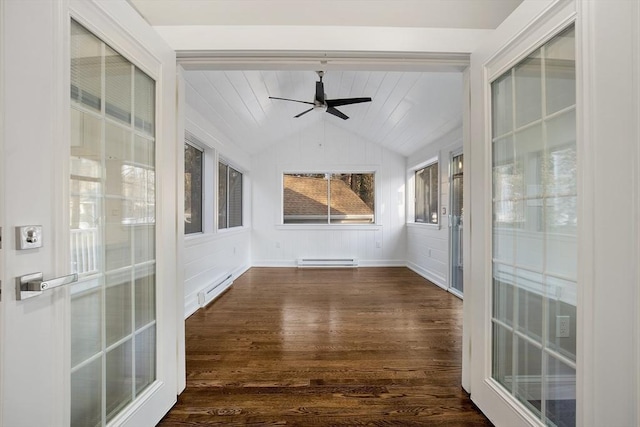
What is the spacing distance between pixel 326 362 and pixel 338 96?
11.6 feet

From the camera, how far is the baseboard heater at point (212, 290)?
3.11 metres

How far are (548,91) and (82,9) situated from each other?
1.81 m

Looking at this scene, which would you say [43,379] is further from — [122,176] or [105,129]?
[105,129]

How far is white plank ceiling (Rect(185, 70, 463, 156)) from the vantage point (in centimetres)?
Answer: 282

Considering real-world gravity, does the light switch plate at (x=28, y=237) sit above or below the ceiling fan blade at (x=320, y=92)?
below

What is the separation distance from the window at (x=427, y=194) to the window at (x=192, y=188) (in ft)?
11.9

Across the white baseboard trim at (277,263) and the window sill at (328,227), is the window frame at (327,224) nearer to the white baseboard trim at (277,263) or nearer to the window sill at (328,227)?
the window sill at (328,227)

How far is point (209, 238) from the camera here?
3533 mm

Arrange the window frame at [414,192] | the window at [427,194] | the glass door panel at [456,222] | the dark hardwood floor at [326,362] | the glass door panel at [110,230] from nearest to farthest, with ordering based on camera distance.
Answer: the glass door panel at [110,230], the dark hardwood floor at [326,362], the glass door panel at [456,222], the window frame at [414,192], the window at [427,194]

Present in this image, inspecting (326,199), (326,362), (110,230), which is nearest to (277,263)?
(326,199)

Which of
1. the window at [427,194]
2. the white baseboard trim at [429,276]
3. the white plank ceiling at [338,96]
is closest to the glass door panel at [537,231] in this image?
the white plank ceiling at [338,96]

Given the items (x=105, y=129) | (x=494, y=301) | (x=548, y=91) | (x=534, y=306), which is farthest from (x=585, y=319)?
(x=105, y=129)

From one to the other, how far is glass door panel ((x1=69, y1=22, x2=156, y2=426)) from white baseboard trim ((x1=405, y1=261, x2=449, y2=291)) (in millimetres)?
3778

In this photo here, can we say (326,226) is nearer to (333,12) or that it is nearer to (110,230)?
(333,12)
